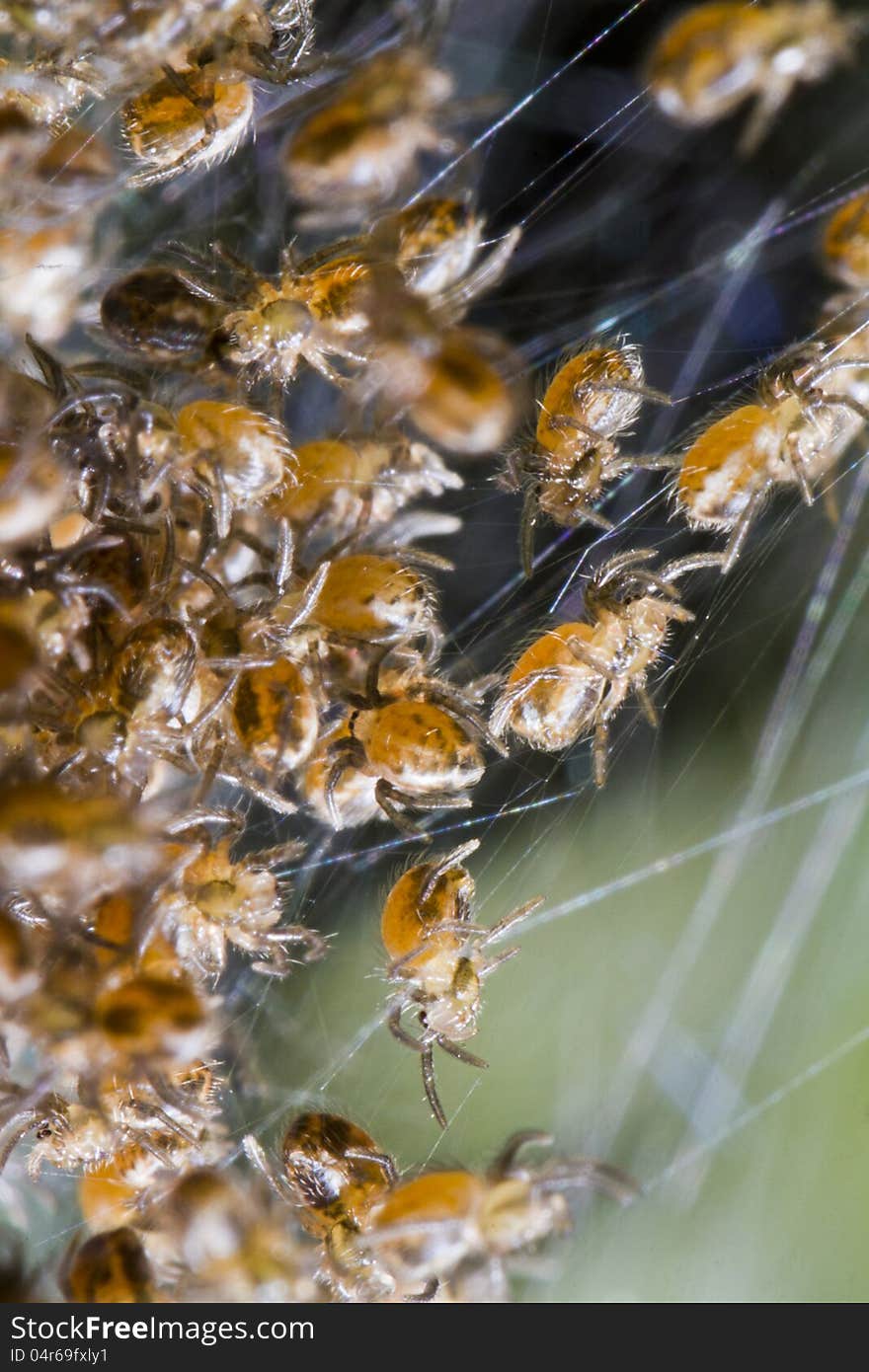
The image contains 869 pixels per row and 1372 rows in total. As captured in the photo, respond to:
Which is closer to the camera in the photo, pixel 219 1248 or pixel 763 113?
pixel 219 1248

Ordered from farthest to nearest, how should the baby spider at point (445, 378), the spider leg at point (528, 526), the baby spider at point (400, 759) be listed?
the spider leg at point (528, 526) → the baby spider at point (400, 759) → the baby spider at point (445, 378)

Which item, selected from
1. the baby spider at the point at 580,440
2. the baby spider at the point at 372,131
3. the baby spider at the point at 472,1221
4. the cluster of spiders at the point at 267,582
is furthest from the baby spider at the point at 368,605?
the baby spider at the point at 472,1221

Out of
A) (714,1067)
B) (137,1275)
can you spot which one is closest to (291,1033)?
(137,1275)

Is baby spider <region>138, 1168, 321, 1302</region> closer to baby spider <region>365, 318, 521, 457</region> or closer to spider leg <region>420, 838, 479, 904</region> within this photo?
spider leg <region>420, 838, 479, 904</region>

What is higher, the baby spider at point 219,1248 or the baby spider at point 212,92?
the baby spider at point 212,92

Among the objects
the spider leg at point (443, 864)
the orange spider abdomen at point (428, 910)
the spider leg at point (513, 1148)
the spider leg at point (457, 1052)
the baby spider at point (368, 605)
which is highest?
the baby spider at point (368, 605)

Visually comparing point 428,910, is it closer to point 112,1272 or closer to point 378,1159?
point 378,1159

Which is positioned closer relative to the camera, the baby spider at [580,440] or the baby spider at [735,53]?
the baby spider at [735,53]

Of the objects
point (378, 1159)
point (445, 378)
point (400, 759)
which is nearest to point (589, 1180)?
point (378, 1159)

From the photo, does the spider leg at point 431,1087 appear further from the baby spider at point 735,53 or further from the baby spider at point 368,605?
the baby spider at point 735,53
